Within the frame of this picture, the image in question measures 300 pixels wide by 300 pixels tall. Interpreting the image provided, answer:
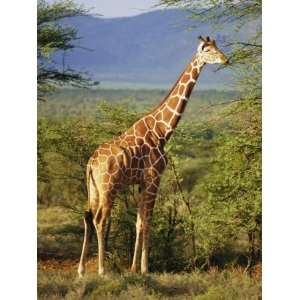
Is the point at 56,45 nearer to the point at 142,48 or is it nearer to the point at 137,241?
the point at 142,48

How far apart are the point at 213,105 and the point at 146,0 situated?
3.04 ft

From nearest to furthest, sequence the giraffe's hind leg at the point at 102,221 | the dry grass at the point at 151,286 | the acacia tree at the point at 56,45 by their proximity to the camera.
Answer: the dry grass at the point at 151,286 → the giraffe's hind leg at the point at 102,221 → the acacia tree at the point at 56,45

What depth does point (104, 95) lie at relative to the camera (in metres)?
6.95

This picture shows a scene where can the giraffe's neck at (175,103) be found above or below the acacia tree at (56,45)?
below

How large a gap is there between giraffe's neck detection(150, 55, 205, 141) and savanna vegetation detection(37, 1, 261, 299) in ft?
0.28

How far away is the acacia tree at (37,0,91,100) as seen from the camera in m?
7.03

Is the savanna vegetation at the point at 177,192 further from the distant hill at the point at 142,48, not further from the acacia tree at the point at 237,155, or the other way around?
the distant hill at the point at 142,48

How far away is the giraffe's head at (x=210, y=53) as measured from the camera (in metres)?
6.77

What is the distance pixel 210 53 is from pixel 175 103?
442 mm

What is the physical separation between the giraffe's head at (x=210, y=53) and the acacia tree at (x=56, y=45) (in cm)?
89

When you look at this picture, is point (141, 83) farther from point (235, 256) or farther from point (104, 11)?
point (235, 256)

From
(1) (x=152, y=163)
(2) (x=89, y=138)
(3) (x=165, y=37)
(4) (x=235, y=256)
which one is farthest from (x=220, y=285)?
Answer: (3) (x=165, y=37)

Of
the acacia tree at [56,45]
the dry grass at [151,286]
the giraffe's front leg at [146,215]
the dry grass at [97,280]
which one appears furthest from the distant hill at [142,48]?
the dry grass at [151,286]

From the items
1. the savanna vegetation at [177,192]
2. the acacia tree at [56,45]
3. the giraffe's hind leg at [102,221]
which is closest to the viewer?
the giraffe's hind leg at [102,221]
